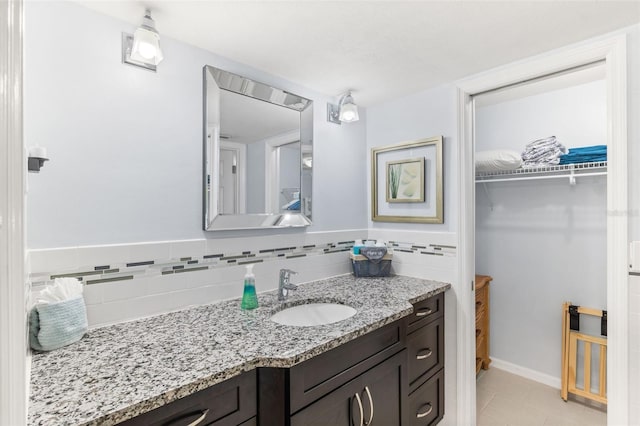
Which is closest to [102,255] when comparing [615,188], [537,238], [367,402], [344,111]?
[367,402]

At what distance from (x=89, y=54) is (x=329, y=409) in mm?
1628

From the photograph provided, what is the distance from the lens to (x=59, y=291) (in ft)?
3.63

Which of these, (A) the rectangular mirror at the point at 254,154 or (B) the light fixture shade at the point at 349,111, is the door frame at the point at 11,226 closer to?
(A) the rectangular mirror at the point at 254,154

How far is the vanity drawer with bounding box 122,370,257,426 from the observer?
0.85m

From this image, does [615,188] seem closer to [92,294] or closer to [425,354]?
[425,354]

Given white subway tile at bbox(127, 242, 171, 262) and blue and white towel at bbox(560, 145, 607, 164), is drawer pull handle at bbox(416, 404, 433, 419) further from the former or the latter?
blue and white towel at bbox(560, 145, 607, 164)

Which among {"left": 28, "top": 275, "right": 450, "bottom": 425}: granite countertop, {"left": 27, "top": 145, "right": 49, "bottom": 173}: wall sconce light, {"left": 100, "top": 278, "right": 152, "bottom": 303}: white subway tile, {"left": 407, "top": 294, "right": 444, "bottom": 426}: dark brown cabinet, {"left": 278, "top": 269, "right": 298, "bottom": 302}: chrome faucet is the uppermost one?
{"left": 27, "top": 145, "right": 49, "bottom": 173}: wall sconce light

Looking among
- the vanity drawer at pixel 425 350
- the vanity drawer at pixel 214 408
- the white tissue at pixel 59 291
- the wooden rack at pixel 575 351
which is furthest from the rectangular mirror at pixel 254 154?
the wooden rack at pixel 575 351

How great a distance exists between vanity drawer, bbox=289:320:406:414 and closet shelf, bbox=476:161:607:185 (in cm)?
159

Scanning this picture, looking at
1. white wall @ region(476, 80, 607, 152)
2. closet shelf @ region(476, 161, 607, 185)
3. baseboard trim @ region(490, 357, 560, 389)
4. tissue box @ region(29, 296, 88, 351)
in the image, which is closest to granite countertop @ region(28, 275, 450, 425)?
tissue box @ region(29, 296, 88, 351)

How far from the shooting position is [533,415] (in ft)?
7.07

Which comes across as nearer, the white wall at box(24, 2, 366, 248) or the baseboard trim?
the white wall at box(24, 2, 366, 248)

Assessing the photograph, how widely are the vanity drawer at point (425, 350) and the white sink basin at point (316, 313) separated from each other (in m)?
0.36

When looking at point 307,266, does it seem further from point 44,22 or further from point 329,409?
point 44,22
